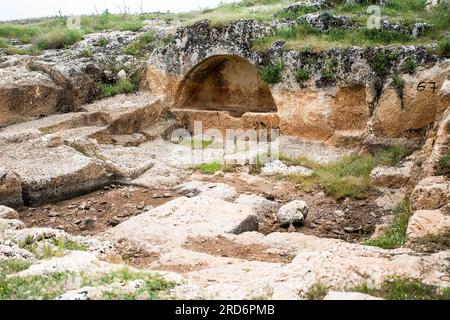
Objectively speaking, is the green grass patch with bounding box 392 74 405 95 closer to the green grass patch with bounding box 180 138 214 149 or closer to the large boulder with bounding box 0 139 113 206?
the green grass patch with bounding box 180 138 214 149

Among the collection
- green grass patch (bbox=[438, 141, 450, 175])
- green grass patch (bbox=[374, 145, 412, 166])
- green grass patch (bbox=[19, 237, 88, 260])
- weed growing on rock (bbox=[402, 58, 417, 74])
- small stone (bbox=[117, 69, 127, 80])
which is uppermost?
weed growing on rock (bbox=[402, 58, 417, 74])

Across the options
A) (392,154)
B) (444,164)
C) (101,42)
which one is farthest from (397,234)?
(101,42)

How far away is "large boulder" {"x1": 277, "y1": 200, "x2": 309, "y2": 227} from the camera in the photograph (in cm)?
887

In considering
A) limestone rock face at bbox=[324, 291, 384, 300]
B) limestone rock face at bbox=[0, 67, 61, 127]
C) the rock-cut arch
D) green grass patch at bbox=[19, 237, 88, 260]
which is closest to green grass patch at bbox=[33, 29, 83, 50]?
limestone rock face at bbox=[0, 67, 61, 127]

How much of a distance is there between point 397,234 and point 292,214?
2478 mm

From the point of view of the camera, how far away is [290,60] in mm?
12930

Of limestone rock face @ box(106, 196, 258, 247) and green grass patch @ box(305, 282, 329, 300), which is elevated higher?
green grass patch @ box(305, 282, 329, 300)

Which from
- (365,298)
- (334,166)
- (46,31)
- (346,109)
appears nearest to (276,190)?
(334,166)

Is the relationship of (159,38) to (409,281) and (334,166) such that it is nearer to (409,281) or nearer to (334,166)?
(334,166)

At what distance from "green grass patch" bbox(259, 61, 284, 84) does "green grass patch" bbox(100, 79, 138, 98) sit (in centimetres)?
395

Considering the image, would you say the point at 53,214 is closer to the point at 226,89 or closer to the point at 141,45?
the point at 226,89

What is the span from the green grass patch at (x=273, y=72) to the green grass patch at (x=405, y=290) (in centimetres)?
929

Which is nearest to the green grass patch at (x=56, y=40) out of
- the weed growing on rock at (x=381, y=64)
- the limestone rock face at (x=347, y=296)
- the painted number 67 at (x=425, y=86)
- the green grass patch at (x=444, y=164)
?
the weed growing on rock at (x=381, y=64)

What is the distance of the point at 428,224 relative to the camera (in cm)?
612
